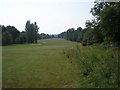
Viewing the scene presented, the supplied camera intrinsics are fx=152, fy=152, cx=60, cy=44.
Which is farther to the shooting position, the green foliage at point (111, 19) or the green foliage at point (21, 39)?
the green foliage at point (21, 39)

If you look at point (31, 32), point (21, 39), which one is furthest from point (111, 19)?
point (31, 32)

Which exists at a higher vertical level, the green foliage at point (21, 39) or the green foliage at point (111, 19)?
the green foliage at point (111, 19)

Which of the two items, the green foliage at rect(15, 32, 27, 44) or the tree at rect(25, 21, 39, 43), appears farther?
the tree at rect(25, 21, 39, 43)

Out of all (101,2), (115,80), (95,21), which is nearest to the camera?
(115,80)

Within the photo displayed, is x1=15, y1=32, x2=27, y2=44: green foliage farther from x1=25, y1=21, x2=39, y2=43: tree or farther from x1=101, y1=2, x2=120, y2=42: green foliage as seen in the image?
x1=101, y1=2, x2=120, y2=42: green foliage

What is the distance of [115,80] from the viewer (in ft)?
15.7

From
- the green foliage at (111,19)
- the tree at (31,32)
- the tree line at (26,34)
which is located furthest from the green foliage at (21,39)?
the green foliage at (111,19)

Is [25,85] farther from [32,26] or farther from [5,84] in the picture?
[32,26]

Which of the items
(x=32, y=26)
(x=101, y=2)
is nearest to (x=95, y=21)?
(x=101, y=2)

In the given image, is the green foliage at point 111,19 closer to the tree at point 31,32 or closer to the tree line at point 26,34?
the tree line at point 26,34

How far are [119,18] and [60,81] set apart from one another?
478 inches

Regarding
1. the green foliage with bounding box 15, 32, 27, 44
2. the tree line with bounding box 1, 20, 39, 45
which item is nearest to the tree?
the tree line with bounding box 1, 20, 39, 45

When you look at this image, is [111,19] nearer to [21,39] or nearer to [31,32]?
[21,39]

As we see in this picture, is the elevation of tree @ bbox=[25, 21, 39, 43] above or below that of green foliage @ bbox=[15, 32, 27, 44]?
above
